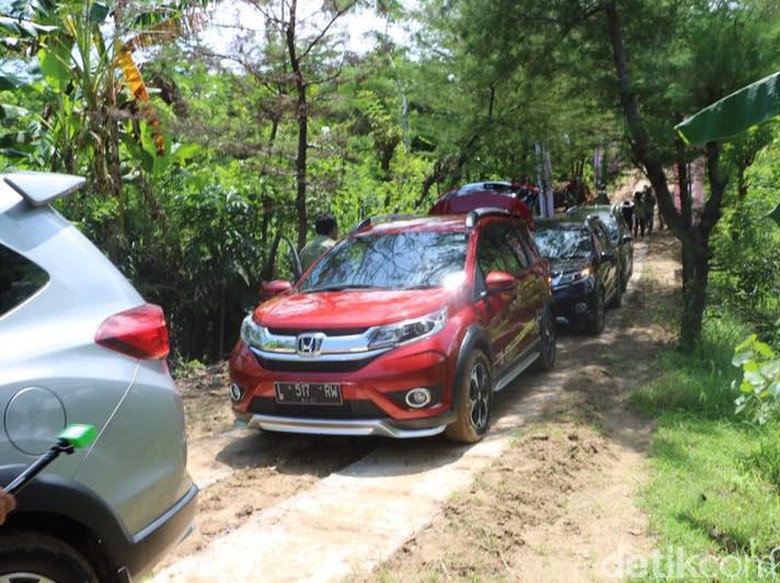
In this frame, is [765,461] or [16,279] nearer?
[16,279]

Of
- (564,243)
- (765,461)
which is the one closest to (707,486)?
(765,461)

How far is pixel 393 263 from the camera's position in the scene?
20.4 feet

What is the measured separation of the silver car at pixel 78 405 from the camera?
2.34 metres

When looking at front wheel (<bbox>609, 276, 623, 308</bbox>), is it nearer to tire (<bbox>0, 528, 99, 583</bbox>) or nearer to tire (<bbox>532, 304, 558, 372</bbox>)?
tire (<bbox>532, 304, 558, 372</bbox>)

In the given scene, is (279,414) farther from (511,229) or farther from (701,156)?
(701,156)

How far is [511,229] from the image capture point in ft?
24.8

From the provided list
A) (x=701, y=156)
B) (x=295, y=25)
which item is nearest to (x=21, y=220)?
(x=295, y=25)

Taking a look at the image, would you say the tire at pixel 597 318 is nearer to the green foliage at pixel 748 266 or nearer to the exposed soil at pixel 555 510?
the green foliage at pixel 748 266

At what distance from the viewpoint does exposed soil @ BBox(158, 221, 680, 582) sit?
12.1 ft

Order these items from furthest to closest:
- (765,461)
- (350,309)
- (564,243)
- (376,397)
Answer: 1. (564,243)
2. (350,309)
3. (376,397)
4. (765,461)

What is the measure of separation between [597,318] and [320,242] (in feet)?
13.6

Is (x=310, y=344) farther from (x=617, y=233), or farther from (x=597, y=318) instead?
(x=617, y=233)

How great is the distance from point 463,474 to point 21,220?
3331mm

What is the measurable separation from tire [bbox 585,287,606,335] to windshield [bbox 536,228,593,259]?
0.62 meters
